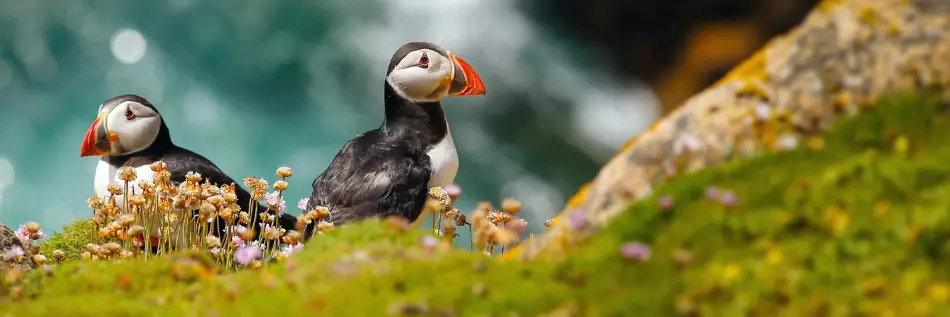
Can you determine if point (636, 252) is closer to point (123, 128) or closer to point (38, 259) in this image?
point (38, 259)

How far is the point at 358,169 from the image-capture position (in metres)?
5.51

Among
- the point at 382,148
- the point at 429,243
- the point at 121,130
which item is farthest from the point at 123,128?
the point at 429,243

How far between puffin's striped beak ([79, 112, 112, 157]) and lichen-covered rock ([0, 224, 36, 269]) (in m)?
1.57

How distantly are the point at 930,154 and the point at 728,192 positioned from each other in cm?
57

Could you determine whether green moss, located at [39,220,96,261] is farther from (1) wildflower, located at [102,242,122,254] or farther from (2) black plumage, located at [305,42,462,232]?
(1) wildflower, located at [102,242,122,254]

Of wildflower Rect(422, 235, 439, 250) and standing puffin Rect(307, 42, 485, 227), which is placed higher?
standing puffin Rect(307, 42, 485, 227)

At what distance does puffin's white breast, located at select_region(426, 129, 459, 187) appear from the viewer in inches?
222

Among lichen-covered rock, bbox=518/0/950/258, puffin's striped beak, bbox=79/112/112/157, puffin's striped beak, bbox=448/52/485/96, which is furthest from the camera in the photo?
puffin's striped beak, bbox=79/112/112/157

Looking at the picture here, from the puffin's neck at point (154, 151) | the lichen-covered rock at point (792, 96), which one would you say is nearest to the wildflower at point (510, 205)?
the lichen-covered rock at point (792, 96)

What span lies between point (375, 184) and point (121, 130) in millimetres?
2010

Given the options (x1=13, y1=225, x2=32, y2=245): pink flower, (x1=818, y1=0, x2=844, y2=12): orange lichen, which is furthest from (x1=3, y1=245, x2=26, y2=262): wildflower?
(x1=818, y1=0, x2=844, y2=12): orange lichen

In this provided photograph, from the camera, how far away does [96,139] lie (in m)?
6.07

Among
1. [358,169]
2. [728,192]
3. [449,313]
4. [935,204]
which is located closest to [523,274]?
[449,313]

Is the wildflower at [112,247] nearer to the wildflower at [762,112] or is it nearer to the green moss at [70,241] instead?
the green moss at [70,241]
